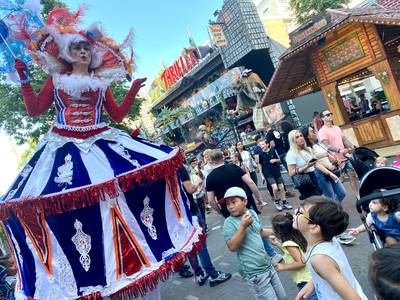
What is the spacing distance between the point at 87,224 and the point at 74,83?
1186 mm

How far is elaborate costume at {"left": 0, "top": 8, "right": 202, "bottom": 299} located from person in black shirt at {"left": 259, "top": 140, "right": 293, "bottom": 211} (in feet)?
17.6

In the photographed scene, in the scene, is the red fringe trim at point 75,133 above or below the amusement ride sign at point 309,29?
below

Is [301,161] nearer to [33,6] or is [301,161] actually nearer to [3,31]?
[33,6]

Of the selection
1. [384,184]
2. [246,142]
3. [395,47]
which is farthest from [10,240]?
[246,142]

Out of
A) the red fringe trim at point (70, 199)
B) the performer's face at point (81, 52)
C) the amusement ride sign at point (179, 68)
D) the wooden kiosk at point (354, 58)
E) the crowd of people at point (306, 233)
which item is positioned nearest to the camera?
the crowd of people at point (306, 233)

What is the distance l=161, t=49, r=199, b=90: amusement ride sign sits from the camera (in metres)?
24.6

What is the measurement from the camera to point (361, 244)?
4586 mm

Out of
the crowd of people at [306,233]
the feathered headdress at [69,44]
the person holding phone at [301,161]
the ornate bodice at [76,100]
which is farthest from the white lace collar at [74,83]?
the person holding phone at [301,161]

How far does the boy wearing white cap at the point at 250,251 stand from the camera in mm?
2789

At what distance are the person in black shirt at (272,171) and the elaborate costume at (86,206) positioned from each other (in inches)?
212

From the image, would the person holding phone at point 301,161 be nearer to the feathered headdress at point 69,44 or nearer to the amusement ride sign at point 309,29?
the feathered headdress at point 69,44

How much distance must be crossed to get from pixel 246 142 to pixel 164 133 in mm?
13302

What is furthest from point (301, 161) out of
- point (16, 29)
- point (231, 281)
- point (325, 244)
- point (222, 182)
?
point (16, 29)

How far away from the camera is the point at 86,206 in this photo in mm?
2359
